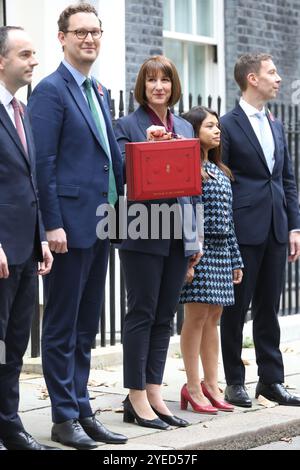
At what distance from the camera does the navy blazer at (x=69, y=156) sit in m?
6.12

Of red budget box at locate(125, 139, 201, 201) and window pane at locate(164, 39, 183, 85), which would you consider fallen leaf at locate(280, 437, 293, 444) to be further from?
window pane at locate(164, 39, 183, 85)

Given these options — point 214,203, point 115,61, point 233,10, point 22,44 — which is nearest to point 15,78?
point 22,44

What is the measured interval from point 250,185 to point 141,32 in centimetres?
464

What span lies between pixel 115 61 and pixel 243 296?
4403mm

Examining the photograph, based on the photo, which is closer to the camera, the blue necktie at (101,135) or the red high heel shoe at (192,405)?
the blue necktie at (101,135)

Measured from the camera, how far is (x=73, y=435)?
6.17 metres

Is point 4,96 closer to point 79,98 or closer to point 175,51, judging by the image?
point 79,98

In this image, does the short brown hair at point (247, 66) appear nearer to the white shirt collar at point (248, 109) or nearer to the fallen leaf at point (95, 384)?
the white shirt collar at point (248, 109)

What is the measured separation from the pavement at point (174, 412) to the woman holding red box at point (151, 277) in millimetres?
188

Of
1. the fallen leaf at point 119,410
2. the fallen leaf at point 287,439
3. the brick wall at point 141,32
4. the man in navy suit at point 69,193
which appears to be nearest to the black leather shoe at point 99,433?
the man in navy suit at point 69,193

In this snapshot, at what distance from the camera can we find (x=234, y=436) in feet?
22.0

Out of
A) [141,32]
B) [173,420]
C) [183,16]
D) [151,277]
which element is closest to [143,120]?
[151,277]

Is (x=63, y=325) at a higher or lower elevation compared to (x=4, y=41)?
lower

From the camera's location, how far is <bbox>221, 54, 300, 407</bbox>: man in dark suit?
7.58m
